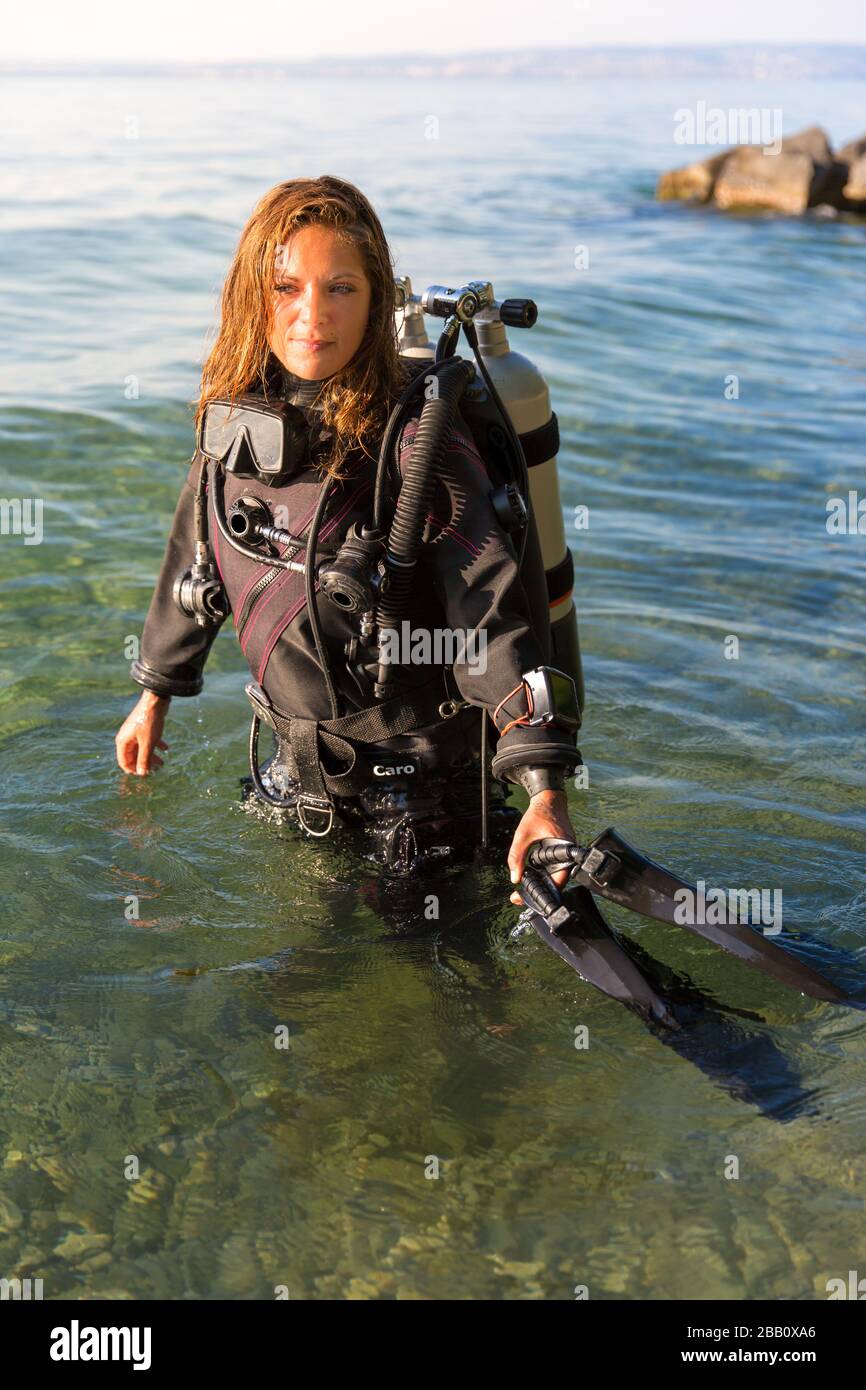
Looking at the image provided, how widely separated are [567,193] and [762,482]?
13282mm

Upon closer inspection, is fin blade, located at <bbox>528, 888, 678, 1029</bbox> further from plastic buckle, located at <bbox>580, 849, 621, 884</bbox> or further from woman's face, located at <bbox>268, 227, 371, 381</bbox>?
woman's face, located at <bbox>268, 227, 371, 381</bbox>

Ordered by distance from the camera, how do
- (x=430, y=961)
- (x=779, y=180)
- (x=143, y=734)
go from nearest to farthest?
(x=430, y=961) < (x=143, y=734) < (x=779, y=180)

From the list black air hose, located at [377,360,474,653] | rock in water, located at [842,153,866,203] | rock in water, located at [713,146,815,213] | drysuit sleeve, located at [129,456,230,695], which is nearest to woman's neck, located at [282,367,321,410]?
black air hose, located at [377,360,474,653]

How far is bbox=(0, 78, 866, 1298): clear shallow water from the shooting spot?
8.90ft

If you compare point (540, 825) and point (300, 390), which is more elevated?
point (300, 390)

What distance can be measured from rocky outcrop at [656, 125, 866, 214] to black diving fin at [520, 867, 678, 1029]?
17956 mm

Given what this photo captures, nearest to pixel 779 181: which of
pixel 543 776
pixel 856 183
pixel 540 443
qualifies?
pixel 856 183

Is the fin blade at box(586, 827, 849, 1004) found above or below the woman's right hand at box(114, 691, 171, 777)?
below

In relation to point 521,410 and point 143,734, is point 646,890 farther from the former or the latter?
point 143,734

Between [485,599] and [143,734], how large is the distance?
1175 mm

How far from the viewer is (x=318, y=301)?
114 inches

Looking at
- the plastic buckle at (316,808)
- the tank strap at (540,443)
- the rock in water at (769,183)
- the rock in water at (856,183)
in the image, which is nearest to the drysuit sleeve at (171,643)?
the plastic buckle at (316,808)

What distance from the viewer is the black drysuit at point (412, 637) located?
289cm
